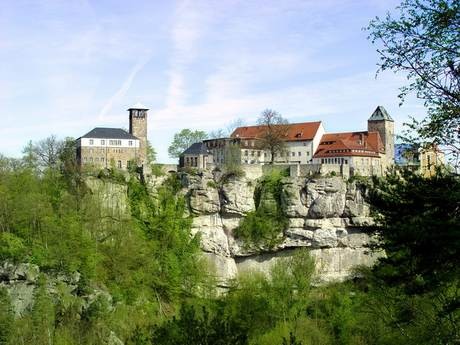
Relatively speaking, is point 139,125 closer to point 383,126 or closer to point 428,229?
point 383,126

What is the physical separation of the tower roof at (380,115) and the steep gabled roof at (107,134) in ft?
76.5

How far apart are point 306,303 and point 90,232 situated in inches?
590

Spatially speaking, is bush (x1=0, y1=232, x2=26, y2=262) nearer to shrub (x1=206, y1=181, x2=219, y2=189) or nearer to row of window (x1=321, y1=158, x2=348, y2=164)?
shrub (x1=206, y1=181, x2=219, y2=189)

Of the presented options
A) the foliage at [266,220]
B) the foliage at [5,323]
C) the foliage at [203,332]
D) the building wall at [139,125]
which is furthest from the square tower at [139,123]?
the foliage at [203,332]

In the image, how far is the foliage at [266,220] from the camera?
53.1 m

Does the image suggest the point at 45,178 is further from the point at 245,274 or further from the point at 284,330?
the point at 284,330

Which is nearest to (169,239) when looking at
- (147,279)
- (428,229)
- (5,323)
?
(147,279)

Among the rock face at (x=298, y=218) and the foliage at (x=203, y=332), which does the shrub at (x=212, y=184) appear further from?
the foliage at (x=203, y=332)

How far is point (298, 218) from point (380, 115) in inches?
725

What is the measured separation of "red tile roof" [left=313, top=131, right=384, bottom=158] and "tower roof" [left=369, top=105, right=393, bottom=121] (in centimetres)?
331

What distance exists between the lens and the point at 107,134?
5956 cm

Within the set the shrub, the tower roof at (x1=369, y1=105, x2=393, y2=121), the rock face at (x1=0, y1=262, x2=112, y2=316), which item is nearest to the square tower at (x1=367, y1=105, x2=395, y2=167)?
the tower roof at (x1=369, y1=105, x2=393, y2=121)

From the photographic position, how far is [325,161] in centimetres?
6350

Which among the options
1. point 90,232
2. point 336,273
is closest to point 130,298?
point 90,232
